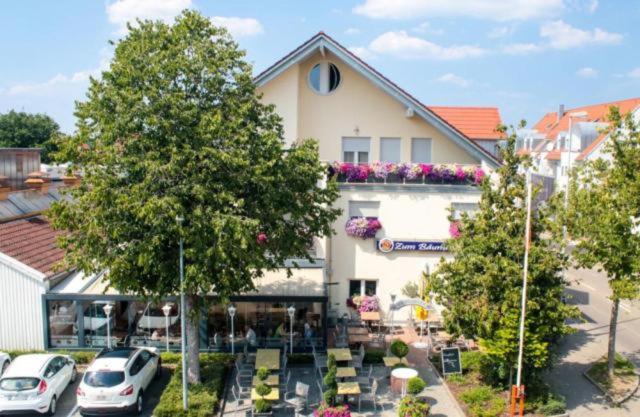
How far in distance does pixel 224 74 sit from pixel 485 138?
18.5m

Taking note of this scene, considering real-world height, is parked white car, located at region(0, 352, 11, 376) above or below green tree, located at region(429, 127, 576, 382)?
below

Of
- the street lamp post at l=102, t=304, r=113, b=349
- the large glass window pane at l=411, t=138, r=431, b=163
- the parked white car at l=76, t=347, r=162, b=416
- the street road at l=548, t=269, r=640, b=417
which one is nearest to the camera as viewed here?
the parked white car at l=76, t=347, r=162, b=416

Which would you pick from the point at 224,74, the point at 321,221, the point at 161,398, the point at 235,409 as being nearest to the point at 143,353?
the point at 161,398

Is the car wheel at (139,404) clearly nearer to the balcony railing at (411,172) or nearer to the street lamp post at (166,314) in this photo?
the street lamp post at (166,314)

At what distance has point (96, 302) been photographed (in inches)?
828

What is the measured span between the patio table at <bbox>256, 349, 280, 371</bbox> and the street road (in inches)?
361

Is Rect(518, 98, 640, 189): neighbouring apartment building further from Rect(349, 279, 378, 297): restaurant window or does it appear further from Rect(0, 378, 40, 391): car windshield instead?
Rect(0, 378, 40, 391): car windshield

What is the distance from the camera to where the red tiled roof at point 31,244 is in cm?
2107

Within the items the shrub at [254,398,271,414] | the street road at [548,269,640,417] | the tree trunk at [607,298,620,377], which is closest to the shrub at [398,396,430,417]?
the shrub at [254,398,271,414]

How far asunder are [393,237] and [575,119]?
44355 millimetres

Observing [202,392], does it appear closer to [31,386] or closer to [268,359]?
[268,359]

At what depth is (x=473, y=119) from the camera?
1293 inches

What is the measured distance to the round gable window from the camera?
83.0 feet

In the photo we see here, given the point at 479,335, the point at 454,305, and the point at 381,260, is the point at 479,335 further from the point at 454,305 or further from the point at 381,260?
the point at 381,260
